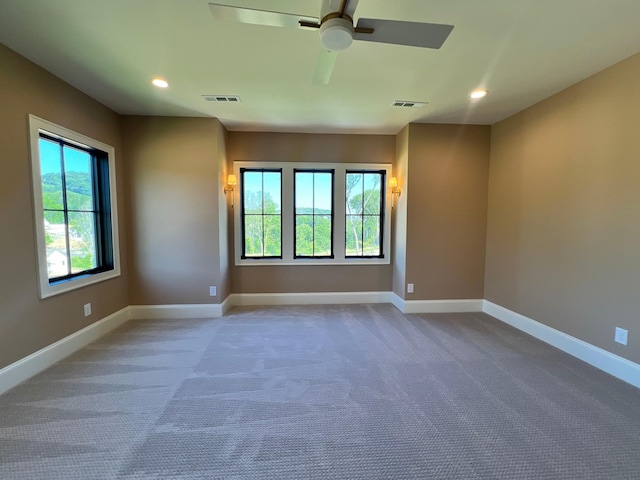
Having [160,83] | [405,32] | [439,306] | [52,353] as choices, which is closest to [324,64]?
[405,32]

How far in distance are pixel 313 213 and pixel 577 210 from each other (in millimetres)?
3142

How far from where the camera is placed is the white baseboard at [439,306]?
398cm

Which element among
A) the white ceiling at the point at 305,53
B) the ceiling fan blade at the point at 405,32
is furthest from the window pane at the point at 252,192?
the ceiling fan blade at the point at 405,32

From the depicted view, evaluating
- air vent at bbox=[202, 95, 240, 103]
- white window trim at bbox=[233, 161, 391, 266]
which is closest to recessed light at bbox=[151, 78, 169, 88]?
air vent at bbox=[202, 95, 240, 103]

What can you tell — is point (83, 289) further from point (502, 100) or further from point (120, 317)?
point (502, 100)

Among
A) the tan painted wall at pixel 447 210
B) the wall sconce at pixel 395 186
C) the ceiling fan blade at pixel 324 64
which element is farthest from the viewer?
the wall sconce at pixel 395 186

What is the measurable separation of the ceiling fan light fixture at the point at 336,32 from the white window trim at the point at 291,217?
278 centimetres

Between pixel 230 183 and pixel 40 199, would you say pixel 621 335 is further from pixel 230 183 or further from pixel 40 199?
pixel 40 199

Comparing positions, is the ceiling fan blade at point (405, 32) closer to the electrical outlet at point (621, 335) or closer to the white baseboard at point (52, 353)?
the electrical outlet at point (621, 335)

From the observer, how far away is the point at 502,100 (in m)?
3.07

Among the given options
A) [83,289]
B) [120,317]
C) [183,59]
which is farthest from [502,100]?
[120,317]

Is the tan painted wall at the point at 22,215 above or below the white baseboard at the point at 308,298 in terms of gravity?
above

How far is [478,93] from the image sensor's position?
290 centimetres

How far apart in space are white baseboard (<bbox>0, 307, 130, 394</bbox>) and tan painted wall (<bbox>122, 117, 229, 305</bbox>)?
1.73 ft
